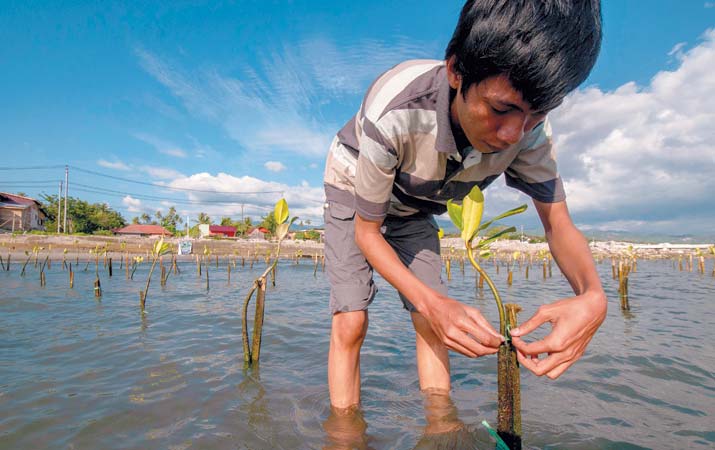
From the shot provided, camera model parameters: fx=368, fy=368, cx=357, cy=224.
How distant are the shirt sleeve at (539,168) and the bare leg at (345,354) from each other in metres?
1.06

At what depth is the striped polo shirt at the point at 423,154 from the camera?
1424 millimetres

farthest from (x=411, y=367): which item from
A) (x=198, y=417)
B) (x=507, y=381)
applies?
(x=507, y=381)

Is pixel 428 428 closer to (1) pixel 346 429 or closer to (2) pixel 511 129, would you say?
(1) pixel 346 429

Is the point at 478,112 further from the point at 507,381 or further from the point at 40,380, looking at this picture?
the point at 40,380

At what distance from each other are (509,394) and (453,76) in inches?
44.1

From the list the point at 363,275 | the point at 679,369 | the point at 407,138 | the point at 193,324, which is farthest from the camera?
the point at 193,324

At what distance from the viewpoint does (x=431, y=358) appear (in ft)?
7.37

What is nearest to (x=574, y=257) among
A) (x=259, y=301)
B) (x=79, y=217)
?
(x=259, y=301)

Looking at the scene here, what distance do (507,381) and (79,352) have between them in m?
3.73

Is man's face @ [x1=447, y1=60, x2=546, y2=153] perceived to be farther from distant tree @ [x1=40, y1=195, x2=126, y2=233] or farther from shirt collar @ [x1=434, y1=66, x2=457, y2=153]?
distant tree @ [x1=40, y1=195, x2=126, y2=233]

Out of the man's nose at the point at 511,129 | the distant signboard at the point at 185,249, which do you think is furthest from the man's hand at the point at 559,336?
the distant signboard at the point at 185,249

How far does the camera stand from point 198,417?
217 cm

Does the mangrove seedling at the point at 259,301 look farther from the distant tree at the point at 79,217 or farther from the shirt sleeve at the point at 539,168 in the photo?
the distant tree at the point at 79,217

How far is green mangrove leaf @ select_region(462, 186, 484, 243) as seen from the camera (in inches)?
55.7
